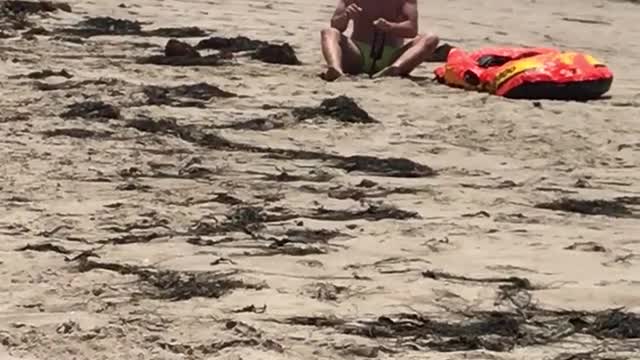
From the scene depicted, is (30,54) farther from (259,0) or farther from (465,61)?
(259,0)

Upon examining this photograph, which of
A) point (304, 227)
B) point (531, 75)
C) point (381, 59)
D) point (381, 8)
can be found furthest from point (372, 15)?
point (304, 227)

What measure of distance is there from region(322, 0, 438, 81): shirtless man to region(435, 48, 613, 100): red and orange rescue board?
1.22ft

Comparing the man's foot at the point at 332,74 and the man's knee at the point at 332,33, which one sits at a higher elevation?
the man's knee at the point at 332,33

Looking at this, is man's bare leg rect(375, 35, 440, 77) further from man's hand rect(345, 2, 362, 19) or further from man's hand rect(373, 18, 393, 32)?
man's hand rect(345, 2, 362, 19)

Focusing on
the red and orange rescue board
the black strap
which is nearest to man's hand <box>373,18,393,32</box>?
the black strap

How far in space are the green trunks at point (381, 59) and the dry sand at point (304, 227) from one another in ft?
0.89

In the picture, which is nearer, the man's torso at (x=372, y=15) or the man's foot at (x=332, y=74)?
the man's foot at (x=332, y=74)

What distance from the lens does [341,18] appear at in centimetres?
867

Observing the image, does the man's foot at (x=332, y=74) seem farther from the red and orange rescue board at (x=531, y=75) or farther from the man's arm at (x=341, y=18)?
the red and orange rescue board at (x=531, y=75)

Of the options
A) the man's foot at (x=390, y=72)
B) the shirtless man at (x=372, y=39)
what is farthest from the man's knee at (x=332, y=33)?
the man's foot at (x=390, y=72)

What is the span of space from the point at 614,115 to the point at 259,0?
6514 millimetres

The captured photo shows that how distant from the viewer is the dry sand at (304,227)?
12.6ft

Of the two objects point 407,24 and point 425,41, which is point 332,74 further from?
point 425,41

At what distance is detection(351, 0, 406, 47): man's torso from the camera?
8609 millimetres
